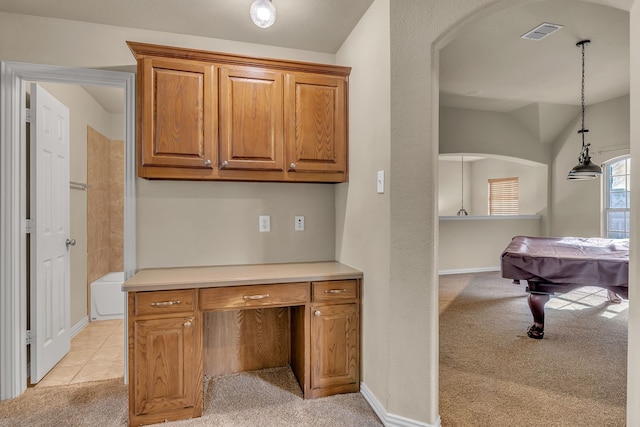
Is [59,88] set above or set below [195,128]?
above

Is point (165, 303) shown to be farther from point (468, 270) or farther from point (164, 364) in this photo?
point (468, 270)

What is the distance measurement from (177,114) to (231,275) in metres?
1.06

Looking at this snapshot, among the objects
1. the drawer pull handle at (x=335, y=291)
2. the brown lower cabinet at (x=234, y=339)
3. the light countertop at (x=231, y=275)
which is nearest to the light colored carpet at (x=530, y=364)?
the brown lower cabinet at (x=234, y=339)

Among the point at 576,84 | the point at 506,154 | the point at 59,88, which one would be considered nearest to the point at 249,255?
the point at 59,88

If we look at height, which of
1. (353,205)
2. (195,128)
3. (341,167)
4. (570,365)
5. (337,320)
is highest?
(195,128)

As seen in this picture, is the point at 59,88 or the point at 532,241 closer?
the point at 59,88

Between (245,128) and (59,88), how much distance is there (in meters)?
1.97

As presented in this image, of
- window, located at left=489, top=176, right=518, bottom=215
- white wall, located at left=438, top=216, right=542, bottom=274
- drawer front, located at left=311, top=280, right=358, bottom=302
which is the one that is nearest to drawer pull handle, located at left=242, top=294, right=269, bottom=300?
drawer front, located at left=311, top=280, right=358, bottom=302

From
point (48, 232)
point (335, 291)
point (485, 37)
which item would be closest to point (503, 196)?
point (485, 37)

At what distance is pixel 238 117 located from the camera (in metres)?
2.36

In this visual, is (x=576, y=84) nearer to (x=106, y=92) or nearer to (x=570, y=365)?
(x=570, y=365)

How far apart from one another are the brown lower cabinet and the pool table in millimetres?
1789

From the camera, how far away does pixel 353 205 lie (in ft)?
8.19

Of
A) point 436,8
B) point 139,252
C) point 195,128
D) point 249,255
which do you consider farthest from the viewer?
point 249,255
